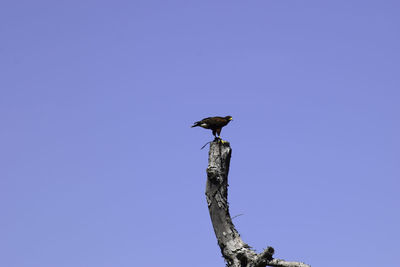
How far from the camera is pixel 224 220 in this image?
38.3 feet

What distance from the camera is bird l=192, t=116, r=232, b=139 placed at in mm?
12547

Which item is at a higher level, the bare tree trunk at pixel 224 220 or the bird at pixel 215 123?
the bird at pixel 215 123

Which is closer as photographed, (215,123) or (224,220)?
(224,220)

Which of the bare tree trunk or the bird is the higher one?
the bird

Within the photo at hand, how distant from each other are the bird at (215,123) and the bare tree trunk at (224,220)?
50 centimetres

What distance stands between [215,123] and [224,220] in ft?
7.47

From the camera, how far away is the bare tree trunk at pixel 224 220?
11297 mm

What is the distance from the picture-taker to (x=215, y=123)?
1258 centimetres

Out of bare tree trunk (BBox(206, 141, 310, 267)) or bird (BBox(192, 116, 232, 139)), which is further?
bird (BBox(192, 116, 232, 139))

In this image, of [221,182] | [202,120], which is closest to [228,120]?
[202,120]

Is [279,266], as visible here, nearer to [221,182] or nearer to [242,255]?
[242,255]

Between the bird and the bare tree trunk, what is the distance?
0.50m

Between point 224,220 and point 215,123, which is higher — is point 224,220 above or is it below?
below

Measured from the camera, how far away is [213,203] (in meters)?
11.8
